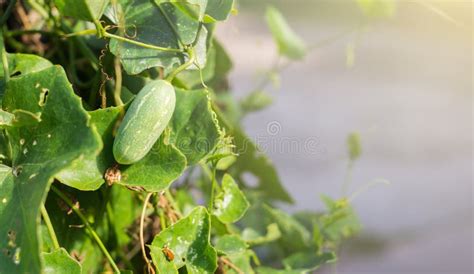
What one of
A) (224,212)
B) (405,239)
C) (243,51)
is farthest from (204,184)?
(243,51)

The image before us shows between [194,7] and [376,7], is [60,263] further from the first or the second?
[376,7]

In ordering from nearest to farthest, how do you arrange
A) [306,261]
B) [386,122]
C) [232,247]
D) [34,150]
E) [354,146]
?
[34,150]
[232,247]
[306,261]
[354,146]
[386,122]

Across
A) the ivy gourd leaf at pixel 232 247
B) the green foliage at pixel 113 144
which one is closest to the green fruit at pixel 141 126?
the green foliage at pixel 113 144

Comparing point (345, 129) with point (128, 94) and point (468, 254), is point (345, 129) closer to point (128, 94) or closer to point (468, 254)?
point (468, 254)

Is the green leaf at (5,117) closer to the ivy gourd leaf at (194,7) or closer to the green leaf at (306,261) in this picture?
the ivy gourd leaf at (194,7)

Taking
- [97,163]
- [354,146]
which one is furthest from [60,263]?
[354,146]

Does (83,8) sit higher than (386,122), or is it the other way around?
(386,122)
